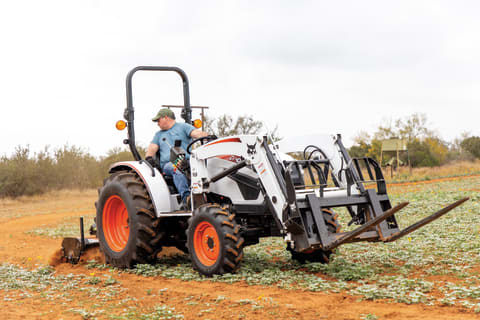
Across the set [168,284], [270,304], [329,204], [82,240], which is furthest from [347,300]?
[82,240]

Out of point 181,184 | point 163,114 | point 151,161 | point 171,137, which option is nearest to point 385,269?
point 181,184

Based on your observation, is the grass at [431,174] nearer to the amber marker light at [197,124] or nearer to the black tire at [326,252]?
the amber marker light at [197,124]

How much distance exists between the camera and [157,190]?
7.57 meters

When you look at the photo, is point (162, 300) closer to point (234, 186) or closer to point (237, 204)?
point (237, 204)

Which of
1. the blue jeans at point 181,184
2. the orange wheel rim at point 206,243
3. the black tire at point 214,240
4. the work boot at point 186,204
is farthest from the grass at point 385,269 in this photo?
the blue jeans at point 181,184

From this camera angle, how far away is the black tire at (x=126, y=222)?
7.55 meters

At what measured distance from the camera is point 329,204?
20.5ft

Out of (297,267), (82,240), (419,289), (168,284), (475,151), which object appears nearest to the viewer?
(419,289)

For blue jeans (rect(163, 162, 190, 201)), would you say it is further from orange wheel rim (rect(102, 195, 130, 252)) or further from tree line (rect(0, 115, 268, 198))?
tree line (rect(0, 115, 268, 198))

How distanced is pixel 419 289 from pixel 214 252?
2437 millimetres

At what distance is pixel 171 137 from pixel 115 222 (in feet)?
5.43

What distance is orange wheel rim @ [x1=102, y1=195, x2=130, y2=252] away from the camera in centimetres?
828

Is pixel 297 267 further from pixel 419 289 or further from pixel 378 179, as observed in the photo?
pixel 419 289

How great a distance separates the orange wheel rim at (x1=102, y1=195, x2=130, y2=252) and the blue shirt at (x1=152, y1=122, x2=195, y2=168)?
999mm
